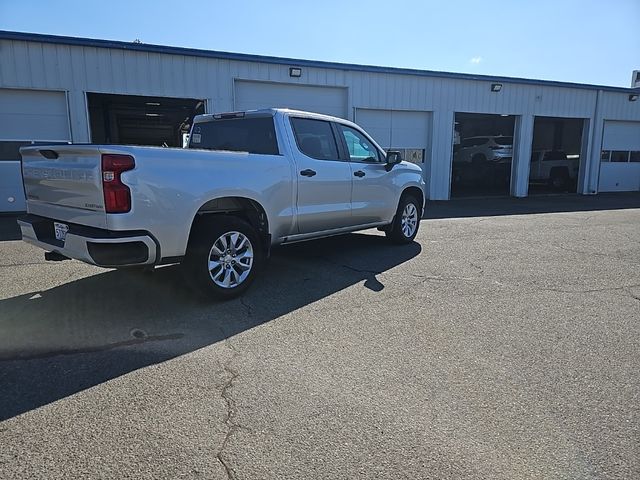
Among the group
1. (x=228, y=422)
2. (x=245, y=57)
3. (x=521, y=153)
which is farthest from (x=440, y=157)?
(x=228, y=422)

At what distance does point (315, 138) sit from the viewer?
614cm

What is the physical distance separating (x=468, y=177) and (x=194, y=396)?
22.4 meters

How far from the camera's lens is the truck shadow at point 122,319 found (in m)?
3.28

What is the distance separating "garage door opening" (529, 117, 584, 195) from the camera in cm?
2056

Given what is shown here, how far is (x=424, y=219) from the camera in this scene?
1160cm

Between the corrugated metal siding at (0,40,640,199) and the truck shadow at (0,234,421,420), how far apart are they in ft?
25.1

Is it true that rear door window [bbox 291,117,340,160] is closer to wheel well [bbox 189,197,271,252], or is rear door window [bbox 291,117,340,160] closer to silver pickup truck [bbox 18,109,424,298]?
silver pickup truck [bbox 18,109,424,298]

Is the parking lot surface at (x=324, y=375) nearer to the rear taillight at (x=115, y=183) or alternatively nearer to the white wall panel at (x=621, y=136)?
the rear taillight at (x=115, y=183)

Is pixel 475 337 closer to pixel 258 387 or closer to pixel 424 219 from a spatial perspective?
pixel 258 387

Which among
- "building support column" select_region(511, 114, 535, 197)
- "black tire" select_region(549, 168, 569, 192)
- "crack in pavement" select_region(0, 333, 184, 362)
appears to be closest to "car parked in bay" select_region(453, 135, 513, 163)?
"black tire" select_region(549, 168, 569, 192)

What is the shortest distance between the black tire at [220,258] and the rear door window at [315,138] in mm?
1488

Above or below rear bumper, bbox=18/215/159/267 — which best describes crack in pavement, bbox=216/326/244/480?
below

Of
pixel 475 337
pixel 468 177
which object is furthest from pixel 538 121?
pixel 475 337

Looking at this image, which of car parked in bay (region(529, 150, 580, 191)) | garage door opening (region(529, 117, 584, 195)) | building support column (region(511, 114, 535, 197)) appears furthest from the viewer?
garage door opening (region(529, 117, 584, 195))
